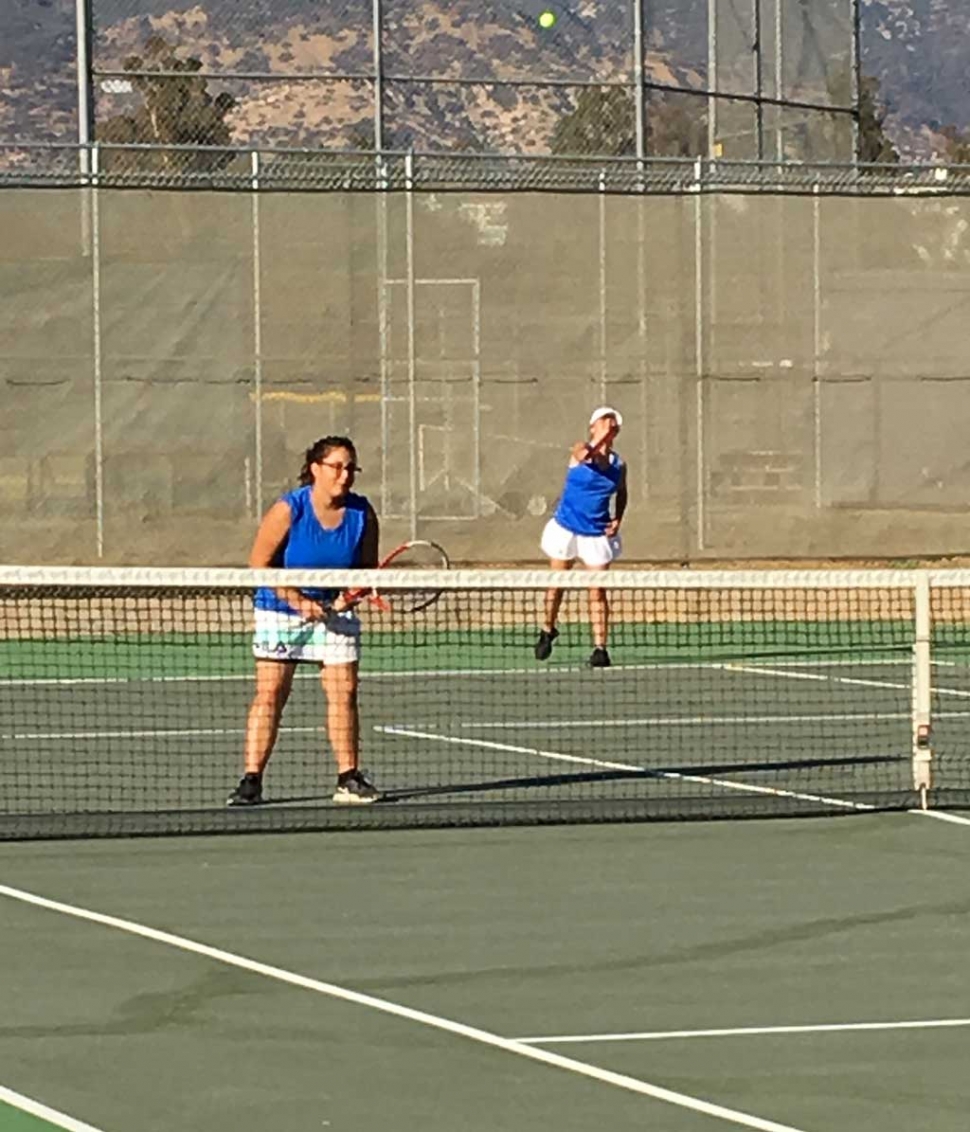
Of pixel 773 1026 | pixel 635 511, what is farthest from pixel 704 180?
pixel 773 1026

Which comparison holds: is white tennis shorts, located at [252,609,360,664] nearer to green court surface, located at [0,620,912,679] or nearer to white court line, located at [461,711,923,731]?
white court line, located at [461,711,923,731]

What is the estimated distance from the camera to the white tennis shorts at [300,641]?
12.0 m

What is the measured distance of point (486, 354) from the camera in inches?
993

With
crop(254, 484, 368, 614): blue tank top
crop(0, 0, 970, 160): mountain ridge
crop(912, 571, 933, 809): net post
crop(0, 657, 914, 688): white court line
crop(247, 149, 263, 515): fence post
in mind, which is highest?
crop(0, 0, 970, 160): mountain ridge

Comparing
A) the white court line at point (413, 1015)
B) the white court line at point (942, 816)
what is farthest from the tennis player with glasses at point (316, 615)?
the white court line at point (942, 816)

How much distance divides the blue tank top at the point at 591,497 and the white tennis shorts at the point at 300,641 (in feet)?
23.4

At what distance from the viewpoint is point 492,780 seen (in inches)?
527

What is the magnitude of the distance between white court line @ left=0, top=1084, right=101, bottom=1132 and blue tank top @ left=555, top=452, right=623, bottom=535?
12.1 m

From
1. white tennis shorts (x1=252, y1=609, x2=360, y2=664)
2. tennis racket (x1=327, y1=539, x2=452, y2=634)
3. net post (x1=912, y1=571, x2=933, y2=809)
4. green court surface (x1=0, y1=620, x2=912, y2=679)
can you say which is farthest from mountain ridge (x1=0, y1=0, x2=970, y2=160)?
white tennis shorts (x1=252, y1=609, x2=360, y2=664)

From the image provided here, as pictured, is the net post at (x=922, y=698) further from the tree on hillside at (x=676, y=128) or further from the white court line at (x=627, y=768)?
the tree on hillside at (x=676, y=128)

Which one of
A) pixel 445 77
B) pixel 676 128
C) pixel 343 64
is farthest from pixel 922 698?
pixel 343 64

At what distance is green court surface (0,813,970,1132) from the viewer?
23.4ft

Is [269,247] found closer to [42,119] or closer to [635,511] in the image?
[635,511]

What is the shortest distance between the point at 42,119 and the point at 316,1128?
77.1 meters
